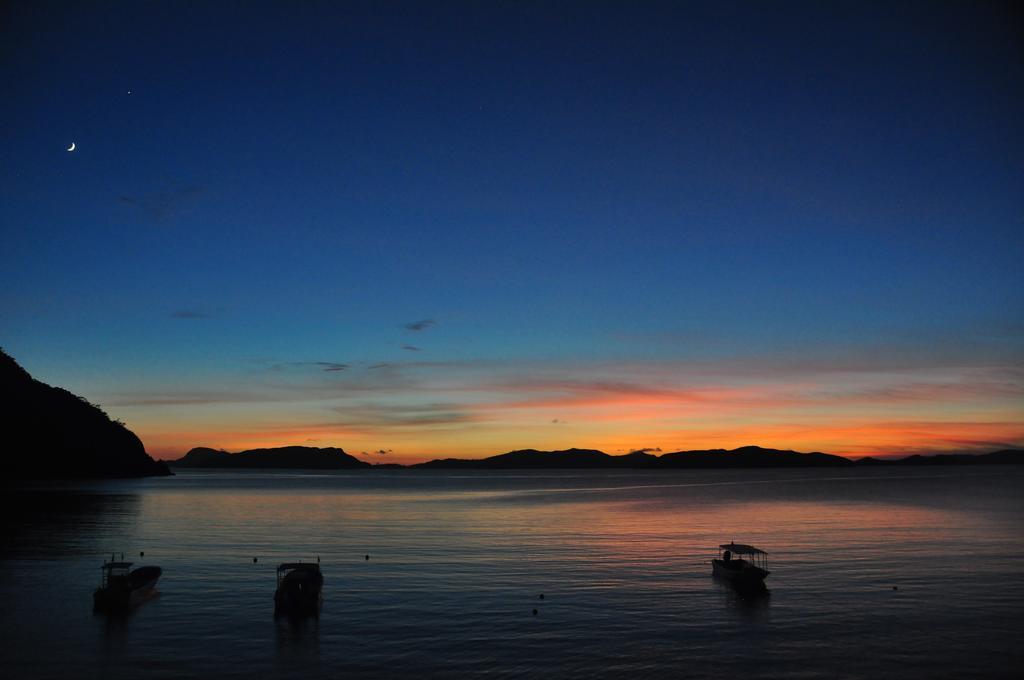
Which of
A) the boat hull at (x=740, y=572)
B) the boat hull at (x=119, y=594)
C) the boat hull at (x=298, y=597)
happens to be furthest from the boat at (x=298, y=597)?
the boat hull at (x=740, y=572)

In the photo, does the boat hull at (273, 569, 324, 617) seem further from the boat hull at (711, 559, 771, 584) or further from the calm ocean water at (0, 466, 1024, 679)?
the boat hull at (711, 559, 771, 584)

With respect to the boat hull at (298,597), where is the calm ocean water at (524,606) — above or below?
below

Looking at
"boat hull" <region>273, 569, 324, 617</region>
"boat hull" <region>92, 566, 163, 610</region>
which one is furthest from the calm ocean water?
"boat hull" <region>273, 569, 324, 617</region>

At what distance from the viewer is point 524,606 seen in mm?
50469

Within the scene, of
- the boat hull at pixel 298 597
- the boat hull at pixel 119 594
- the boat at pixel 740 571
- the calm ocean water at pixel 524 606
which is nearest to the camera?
the calm ocean water at pixel 524 606

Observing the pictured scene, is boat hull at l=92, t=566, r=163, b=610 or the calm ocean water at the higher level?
boat hull at l=92, t=566, r=163, b=610

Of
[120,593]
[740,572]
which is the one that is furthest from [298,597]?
[740,572]

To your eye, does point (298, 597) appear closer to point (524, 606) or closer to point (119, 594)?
point (119, 594)

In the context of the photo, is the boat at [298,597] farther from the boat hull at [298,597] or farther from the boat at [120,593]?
the boat at [120,593]

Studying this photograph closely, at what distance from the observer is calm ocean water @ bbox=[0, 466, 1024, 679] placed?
124 ft

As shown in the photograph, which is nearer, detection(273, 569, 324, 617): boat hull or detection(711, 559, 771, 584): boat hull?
detection(273, 569, 324, 617): boat hull

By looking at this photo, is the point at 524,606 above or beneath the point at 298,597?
beneath

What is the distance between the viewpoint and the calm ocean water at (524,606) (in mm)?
37812

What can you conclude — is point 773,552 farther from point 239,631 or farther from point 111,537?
point 111,537
